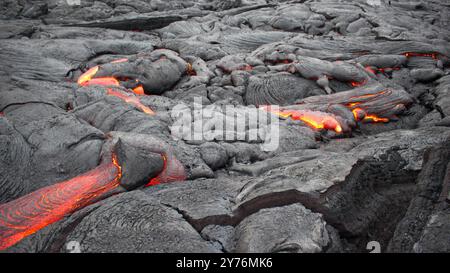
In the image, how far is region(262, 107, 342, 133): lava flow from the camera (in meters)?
6.47

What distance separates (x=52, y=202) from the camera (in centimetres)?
384

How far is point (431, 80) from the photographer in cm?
869

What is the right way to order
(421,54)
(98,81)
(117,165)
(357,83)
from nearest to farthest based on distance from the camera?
(117,165), (98,81), (357,83), (421,54)

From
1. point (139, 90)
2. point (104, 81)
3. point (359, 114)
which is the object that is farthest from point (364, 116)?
point (104, 81)

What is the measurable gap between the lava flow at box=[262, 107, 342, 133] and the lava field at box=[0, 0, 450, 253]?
3cm

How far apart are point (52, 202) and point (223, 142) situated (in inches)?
115

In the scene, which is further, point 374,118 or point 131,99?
point 374,118

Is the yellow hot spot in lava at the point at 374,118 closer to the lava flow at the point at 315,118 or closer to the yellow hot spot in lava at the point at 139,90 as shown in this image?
the lava flow at the point at 315,118

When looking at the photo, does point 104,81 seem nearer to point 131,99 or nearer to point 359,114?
point 131,99

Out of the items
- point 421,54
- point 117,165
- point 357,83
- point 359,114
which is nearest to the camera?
point 117,165

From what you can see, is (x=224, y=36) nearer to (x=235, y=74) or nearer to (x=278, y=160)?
(x=235, y=74)

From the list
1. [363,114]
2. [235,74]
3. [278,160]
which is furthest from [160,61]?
[363,114]

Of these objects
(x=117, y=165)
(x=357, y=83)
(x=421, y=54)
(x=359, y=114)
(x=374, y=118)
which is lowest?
(x=374, y=118)

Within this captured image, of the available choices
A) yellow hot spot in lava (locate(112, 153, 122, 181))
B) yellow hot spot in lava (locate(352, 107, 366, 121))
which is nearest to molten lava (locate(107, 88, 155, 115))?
yellow hot spot in lava (locate(112, 153, 122, 181))
